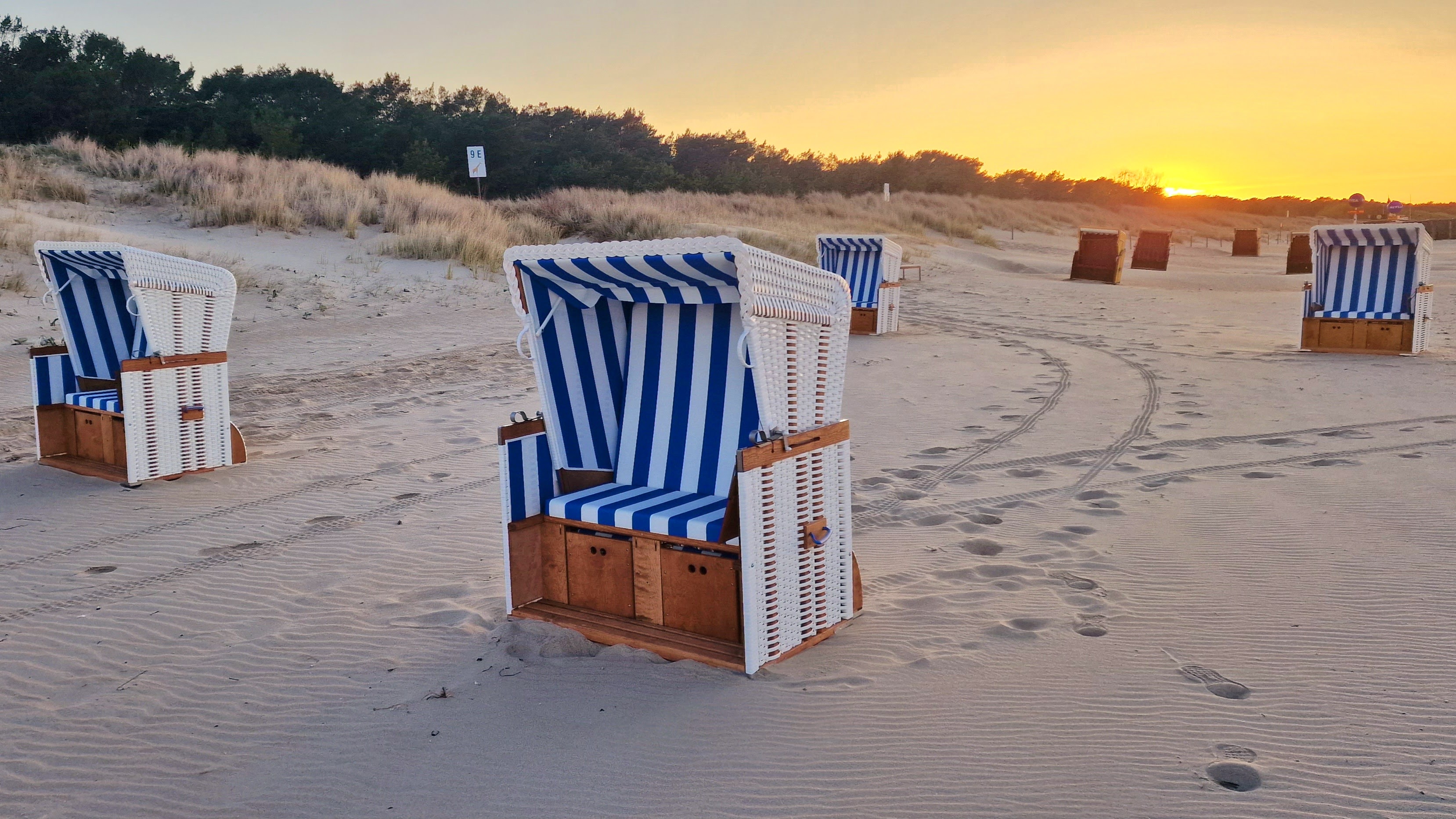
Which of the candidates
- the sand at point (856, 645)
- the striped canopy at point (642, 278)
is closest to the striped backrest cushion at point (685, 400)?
the striped canopy at point (642, 278)

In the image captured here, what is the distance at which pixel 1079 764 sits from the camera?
3.05 meters

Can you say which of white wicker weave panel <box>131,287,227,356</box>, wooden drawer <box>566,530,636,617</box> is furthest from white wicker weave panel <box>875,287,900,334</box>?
wooden drawer <box>566,530,636,617</box>

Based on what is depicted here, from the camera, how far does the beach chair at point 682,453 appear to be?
3.68 meters

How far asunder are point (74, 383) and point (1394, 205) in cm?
1422

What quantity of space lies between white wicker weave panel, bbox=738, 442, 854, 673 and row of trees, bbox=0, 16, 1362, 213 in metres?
26.0

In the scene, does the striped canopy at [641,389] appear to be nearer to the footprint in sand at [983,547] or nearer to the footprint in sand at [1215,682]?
the footprint in sand at [983,547]

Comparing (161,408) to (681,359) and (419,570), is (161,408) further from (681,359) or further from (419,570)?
(681,359)

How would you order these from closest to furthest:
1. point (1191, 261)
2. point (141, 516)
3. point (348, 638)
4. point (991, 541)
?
point (348, 638)
point (991, 541)
point (141, 516)
point (1191, 261)

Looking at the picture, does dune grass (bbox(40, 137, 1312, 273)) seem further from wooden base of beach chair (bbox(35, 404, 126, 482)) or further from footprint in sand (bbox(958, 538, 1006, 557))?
footprint in sand (bbox(958, 538, 1006, 557))

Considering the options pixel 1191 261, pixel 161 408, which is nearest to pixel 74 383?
pixel 161 408

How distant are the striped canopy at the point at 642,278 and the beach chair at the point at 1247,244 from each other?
3529 centimetres

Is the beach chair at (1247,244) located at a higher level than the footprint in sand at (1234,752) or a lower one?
higher

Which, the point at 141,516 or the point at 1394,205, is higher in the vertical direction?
the point at 1394,205

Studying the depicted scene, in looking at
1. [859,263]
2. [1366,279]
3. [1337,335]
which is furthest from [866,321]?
[1366,279]
